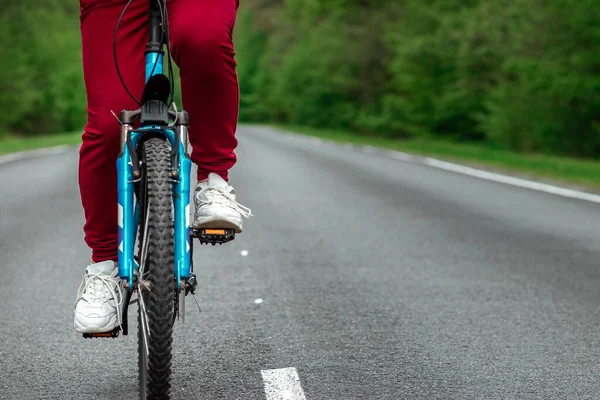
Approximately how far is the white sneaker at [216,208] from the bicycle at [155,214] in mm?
250

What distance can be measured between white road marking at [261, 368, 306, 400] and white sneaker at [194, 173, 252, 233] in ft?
1.95

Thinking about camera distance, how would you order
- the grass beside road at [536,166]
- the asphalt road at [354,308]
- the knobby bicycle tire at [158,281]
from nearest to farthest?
the knobby bicycle tire at [158,281], the asphalt road at [354,308], the grass beside road at [536,166]

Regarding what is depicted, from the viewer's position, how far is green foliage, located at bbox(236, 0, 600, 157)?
2641 cm

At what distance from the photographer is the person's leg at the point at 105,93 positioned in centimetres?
301

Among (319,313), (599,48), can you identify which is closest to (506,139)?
(599,48)

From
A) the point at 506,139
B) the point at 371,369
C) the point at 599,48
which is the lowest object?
the point at 506,139

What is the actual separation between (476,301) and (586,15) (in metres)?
21.5

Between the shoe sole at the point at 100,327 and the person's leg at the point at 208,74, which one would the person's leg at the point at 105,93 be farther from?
the shoe sole at the point at 100,327

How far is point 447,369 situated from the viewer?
3625 mm

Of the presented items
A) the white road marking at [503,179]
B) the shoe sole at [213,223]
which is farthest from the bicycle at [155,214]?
the white road marking at [503,179]

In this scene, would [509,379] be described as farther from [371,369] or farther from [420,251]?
[420,251]

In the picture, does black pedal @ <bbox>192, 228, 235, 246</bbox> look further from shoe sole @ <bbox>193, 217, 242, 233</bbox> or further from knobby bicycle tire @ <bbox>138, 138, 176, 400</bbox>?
knobby bicycle tire @ <bbox>138, 138, 176, 400</bbox>

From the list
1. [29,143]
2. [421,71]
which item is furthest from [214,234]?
[421,71]

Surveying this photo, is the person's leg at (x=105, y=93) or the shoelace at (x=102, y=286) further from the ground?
the person's leg at (x=105, y=93)
